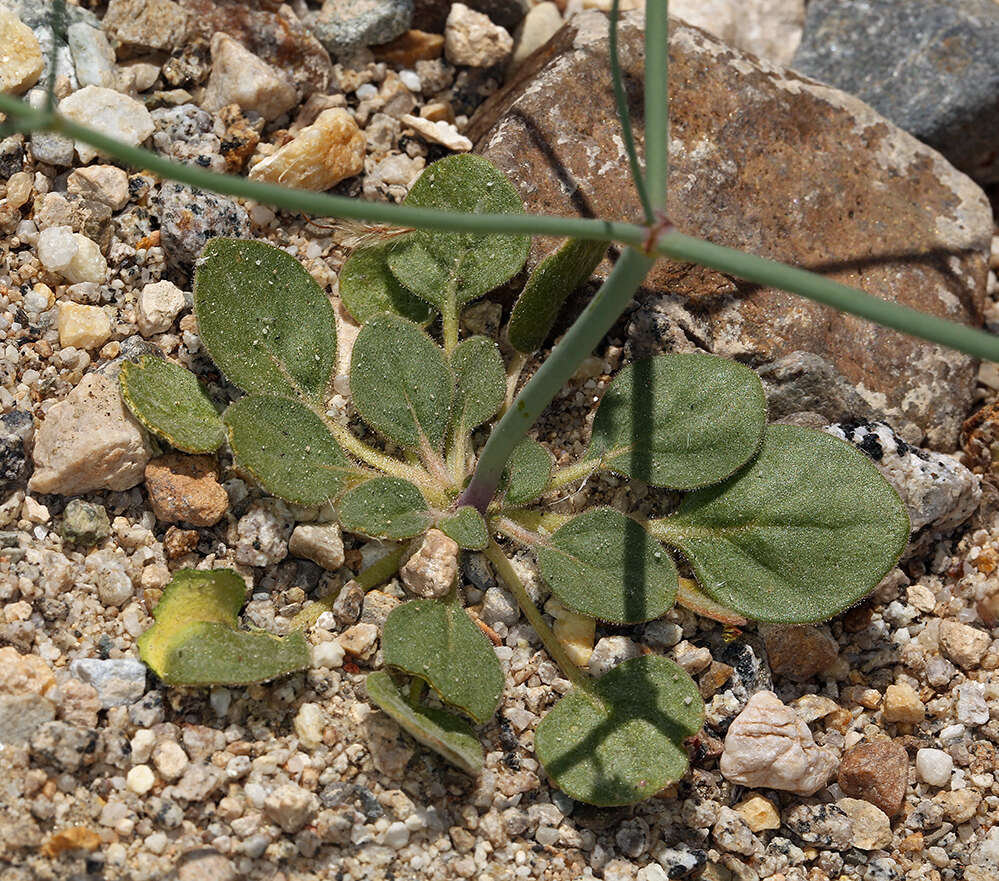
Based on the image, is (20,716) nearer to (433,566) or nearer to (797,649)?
(433,566)

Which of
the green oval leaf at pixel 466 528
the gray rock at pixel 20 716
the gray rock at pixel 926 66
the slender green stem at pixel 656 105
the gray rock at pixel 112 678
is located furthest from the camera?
the gray rock at pixel 926 66

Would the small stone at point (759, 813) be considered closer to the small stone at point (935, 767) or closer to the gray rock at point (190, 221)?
the small stone at point (935, 767)

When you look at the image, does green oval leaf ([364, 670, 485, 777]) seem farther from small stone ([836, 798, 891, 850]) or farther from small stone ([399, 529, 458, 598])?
small stone ([836, 798, 891, 850])

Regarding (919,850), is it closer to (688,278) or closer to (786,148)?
(688,278)

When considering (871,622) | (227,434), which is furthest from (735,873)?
(227,434)

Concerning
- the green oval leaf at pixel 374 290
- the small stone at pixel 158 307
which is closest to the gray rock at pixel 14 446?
the small stone at pixel 158 307

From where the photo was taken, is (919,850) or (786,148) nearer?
(919,850)

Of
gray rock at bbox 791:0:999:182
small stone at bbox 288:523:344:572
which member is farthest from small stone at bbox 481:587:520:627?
gray rock at bbox 791:0:999:182
